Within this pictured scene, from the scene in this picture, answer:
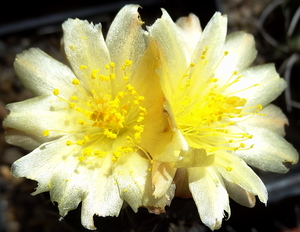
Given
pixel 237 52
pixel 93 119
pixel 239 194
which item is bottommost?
pixel 239 194

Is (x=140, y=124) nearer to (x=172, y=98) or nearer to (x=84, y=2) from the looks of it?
(x=172, y=98)

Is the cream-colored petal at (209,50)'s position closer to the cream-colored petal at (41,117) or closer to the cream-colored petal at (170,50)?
the cream-colored petal at (170,50)

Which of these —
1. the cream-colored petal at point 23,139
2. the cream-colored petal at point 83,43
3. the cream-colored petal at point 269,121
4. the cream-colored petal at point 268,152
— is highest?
the cream-colored petal at point 83,43

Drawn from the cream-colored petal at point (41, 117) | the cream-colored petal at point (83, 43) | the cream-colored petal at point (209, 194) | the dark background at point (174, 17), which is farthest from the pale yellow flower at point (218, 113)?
the dark background at point (174, 17)

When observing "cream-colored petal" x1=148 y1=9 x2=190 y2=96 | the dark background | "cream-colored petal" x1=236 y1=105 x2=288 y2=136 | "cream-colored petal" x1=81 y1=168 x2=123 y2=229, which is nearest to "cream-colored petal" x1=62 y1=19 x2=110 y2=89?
"cream-colored petal" x1=148 y1=9 x2=190 y2=96

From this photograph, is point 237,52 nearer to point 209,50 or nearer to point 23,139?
point 209,50

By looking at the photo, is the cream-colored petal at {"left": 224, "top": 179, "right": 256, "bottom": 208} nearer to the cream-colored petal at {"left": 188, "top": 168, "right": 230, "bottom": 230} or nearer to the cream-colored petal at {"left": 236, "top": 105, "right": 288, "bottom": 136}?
the cream-colored petal at {"left": 188, "top": 168, "right": 230, "bottom": 230}

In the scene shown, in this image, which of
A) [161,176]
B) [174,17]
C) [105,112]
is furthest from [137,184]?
[174,17]
